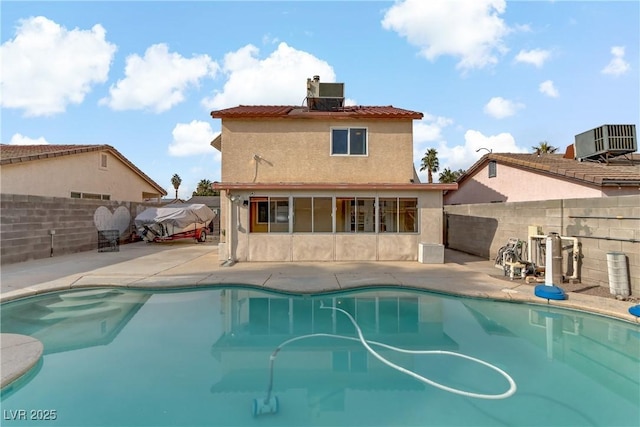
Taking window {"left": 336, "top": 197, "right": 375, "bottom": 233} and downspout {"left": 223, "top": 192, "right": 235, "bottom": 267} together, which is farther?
window {"left": 336, "top": 197, "right": 375, "bottom": 233}

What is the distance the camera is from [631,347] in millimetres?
5668

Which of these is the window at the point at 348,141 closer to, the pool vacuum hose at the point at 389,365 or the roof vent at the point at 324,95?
the roof vent at the point at 324,95

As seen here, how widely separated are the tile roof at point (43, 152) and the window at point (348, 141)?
49.1 feet

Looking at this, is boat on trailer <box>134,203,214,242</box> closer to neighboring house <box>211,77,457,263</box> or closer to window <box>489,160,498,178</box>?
neighboring house <box>211,77,457,263</box>

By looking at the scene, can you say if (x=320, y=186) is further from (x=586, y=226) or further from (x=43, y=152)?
(x=43, y=152)

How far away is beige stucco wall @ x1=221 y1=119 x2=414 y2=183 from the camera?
1316 cm

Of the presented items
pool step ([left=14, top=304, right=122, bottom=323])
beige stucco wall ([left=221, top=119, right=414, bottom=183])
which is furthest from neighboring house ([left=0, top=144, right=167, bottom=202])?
pool step ([left=14, top=304, right=122, bottom=323])

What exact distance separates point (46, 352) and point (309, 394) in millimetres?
4680

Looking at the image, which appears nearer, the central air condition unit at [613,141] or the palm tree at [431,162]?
the central air condition unit at [613,141]

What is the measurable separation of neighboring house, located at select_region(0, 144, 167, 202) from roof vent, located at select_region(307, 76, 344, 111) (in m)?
14.1

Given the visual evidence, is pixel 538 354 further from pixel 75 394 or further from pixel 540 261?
pixel 75 394

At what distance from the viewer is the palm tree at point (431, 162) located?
39781 millimetres

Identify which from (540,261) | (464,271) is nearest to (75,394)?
(464,271)

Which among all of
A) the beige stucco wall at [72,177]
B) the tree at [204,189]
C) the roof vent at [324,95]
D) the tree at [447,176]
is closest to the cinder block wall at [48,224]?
the beige stucco wall at [72,177]
